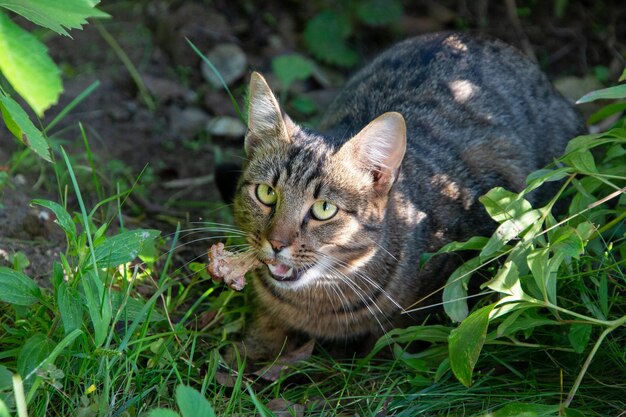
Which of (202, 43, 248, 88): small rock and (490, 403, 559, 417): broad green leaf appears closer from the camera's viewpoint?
(490, 403, 559, 417): broad green leaf

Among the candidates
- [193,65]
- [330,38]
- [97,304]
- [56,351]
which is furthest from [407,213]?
[193,65]

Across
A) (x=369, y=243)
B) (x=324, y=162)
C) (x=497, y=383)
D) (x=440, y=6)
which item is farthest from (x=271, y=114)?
(x=440, y=6)

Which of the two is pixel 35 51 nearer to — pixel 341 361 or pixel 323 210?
pixel 323 210

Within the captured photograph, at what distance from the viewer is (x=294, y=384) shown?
312 cm

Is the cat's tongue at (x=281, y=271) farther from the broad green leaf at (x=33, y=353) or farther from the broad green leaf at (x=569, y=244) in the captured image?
the broad green leaf at (x=569, y=244)

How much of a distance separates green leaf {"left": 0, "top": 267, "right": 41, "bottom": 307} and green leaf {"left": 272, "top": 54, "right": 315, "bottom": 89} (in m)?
2.55

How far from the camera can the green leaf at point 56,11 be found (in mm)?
1740

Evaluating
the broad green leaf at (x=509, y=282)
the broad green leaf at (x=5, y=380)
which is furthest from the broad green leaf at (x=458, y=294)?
the broad green leaf at (x=5, y=380)

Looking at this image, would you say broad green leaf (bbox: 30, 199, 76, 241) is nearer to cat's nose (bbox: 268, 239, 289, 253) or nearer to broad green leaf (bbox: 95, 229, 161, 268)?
broad green leaf (bbox: 95, 229, 161, 268)

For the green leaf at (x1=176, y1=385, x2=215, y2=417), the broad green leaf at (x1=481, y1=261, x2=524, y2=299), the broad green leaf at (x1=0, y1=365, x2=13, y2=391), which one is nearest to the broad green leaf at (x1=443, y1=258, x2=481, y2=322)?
the broad green leaf at (x1=481, y1=261, x2=524, y2=299)

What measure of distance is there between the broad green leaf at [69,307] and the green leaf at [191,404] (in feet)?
1.83

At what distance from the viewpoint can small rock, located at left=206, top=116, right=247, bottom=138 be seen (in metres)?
4.82

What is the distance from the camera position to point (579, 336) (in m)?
2.66

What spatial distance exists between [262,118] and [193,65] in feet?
7.48
